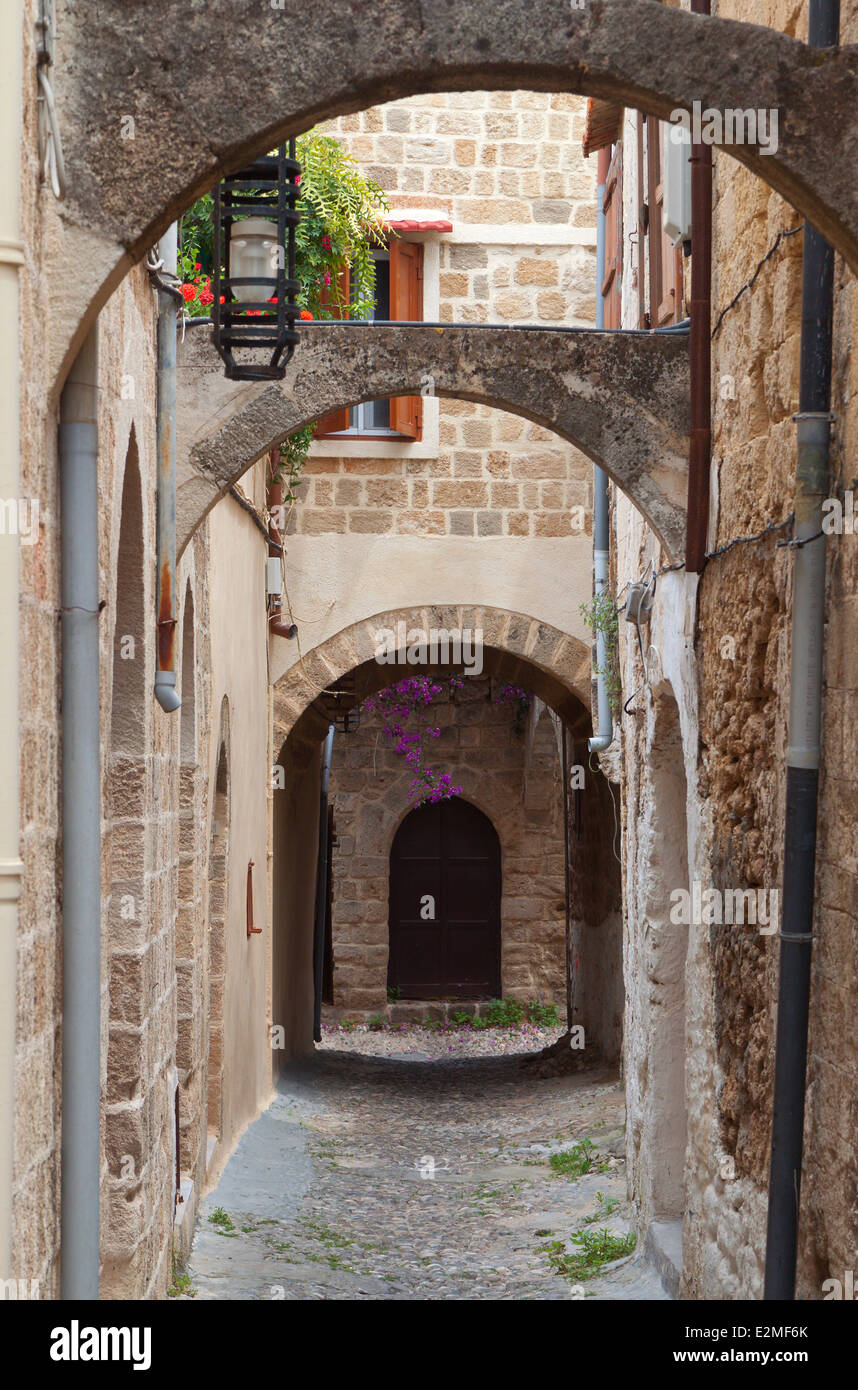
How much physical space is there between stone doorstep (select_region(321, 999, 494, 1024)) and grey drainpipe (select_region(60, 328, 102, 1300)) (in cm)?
1274

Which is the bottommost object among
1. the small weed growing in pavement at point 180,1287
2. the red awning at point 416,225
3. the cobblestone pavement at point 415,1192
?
the cobblestone pavement at point 415,1192

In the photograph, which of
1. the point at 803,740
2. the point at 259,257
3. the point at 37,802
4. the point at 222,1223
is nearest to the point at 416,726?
the point at 222,1223

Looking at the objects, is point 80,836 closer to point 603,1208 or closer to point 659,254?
point 659,254

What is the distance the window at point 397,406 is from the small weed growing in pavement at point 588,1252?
507 cm

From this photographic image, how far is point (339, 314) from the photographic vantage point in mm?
9305

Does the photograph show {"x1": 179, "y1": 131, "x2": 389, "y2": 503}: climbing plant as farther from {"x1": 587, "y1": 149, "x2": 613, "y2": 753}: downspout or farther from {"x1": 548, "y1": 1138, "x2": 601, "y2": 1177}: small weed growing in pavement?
{"x1": 548, "y1": 1138, "x2": 601, "y2": 1177}: small weed growing in pavement

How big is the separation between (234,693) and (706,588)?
3.75m

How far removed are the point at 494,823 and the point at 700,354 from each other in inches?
440

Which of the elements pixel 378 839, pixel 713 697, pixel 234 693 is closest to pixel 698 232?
pixel 713 697

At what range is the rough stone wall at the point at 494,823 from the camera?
15.7 metres

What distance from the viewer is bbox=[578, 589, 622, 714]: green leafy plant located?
28.2 feet

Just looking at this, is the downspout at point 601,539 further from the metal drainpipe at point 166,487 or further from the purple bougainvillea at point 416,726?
the purple bougainvillea at point 416,726

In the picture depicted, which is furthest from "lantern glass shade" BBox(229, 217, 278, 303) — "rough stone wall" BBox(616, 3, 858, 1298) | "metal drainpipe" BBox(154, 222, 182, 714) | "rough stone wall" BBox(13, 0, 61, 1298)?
"rough stone wall" BBox(13, 0, 61, 1298)

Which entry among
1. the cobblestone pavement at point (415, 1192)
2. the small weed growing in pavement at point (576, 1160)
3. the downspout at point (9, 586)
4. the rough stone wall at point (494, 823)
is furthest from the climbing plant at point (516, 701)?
the downspout at point (9, 586)
